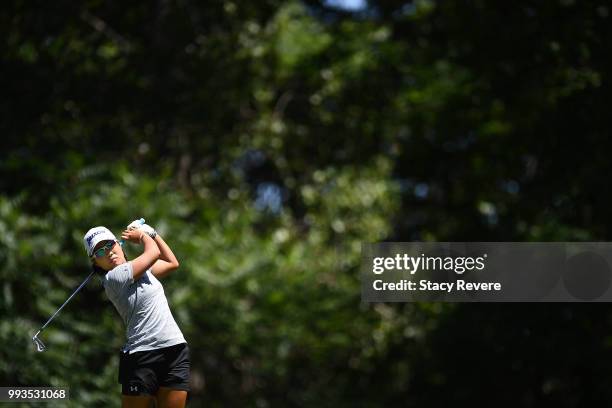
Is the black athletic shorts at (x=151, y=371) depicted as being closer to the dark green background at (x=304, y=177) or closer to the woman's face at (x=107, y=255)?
the woman's face at (x=107, y=255)

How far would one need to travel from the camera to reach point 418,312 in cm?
2153

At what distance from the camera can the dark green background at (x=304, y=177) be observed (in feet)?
48.1

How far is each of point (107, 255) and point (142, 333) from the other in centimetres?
48

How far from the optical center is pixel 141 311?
5566 millimetres

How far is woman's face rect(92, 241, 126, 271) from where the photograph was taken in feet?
18.2

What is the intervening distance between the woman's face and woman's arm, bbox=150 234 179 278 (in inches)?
8.6

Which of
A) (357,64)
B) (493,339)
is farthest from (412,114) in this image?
(493,339)

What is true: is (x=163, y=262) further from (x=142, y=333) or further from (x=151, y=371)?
(x=151, y=371)

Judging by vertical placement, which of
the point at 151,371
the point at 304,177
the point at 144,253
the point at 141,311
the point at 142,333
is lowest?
the point at 151,371

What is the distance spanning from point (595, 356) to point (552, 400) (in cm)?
238

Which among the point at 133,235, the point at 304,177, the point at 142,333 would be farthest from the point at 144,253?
the point at 304,177

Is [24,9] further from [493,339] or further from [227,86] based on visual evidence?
[493,339]

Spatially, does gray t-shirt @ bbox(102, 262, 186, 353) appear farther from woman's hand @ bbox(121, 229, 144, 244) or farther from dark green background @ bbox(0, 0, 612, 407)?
dark green background @ bbox(0, 0, 612, 407)

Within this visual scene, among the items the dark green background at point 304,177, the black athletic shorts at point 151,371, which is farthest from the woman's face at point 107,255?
the dark green background at point 304,177
